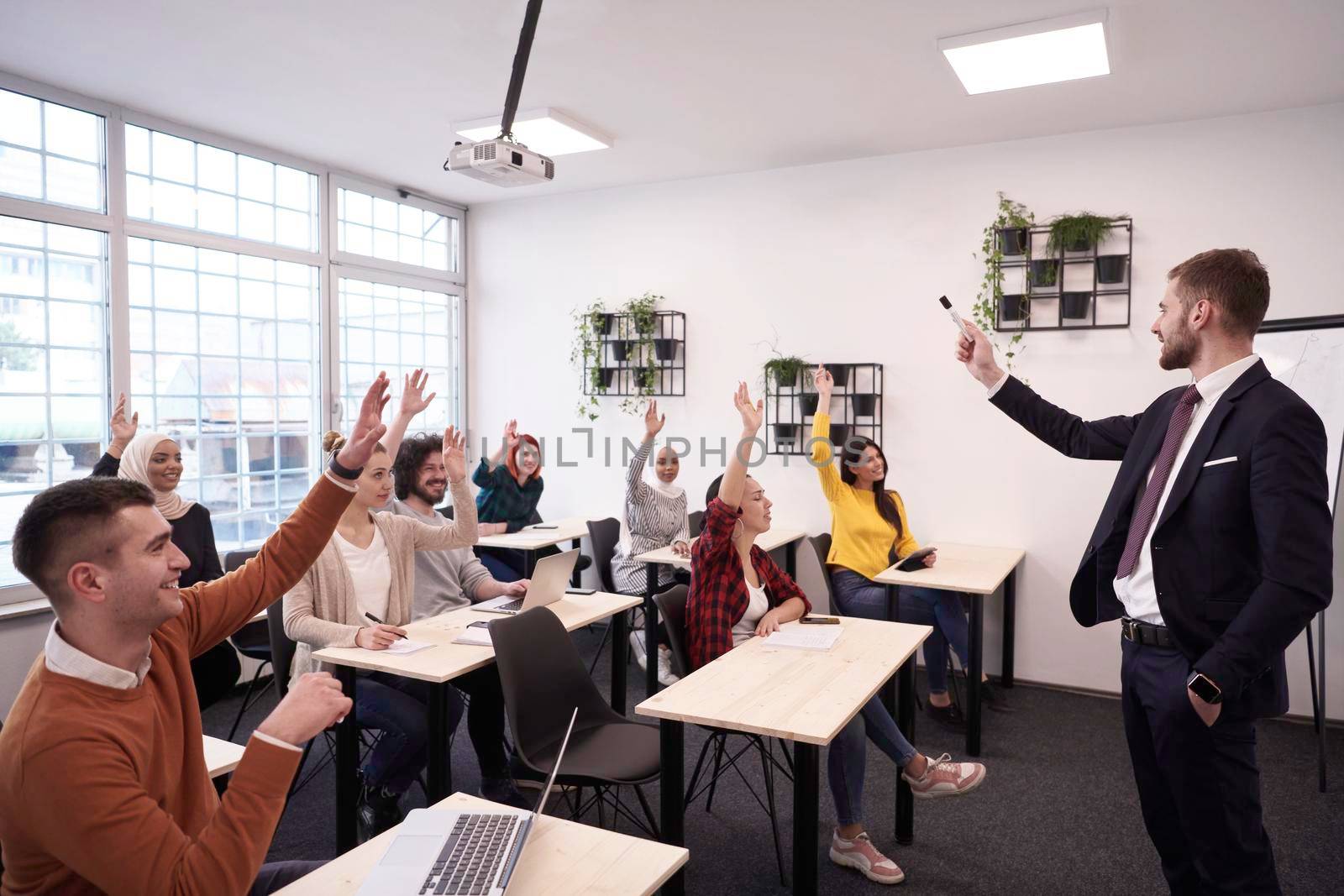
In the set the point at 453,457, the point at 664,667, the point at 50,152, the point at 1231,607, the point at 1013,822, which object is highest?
the point at 50,152

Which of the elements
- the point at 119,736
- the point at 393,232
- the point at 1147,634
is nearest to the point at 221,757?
the point at 119,736

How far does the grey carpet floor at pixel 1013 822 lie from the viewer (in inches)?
114

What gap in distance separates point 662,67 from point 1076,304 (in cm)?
254

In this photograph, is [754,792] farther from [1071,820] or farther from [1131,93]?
[1131,93]

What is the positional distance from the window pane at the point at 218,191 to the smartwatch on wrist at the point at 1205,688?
4.96m

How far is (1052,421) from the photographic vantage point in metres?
2.54

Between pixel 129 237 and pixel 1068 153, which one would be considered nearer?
pixel 129 237

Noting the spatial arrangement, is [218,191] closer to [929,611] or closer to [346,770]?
[346,770]

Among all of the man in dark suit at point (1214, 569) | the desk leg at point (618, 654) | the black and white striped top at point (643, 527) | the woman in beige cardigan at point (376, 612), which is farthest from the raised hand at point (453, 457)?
the man in dark suit at point (1214, 569)

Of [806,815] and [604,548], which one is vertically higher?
[604,548]

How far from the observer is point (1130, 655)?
7.00 ft

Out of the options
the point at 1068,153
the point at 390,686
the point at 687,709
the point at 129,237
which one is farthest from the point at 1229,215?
the point at 129,237

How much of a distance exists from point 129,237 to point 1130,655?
189 inches

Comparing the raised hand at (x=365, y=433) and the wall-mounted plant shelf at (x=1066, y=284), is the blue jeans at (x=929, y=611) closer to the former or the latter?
the wall-mounted plant shelf at (x=1066, y=284)
